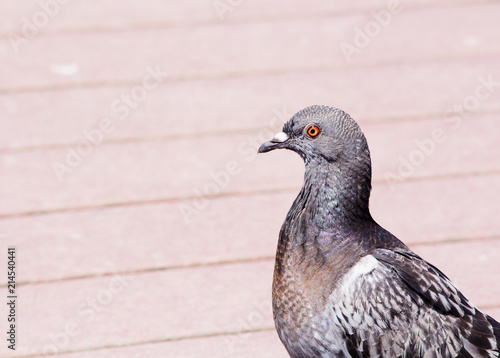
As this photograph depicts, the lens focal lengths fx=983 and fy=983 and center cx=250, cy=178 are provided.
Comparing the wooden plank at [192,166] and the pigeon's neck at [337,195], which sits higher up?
the pigeon's neck at [337,195]

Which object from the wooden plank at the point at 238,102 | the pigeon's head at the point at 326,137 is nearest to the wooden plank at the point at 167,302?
the pigeon's head at the point at 326,137

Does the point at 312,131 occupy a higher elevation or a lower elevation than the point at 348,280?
higher

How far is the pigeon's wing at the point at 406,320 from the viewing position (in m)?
3.06

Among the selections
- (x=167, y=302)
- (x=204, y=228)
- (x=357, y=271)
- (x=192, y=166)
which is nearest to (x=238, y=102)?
(x=192, y=166)

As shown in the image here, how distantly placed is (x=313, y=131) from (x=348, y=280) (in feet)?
1.68

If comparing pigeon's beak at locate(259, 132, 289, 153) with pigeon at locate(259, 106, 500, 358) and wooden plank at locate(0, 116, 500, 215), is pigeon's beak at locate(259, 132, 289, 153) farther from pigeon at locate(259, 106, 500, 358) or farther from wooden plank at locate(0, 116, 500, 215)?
wooden plank at locate(0, 116, 500, 215)

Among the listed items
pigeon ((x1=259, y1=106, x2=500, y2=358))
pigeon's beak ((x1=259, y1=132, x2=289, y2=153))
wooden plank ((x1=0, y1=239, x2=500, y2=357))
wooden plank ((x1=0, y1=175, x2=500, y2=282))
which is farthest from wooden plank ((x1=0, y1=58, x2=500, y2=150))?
pigeon ((x1=259, y1=106, x2=500, y2=358))

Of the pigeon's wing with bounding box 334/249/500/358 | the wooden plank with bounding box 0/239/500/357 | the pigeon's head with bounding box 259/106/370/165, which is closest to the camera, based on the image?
the pigeon's wing with bounding box 334/249/500/358

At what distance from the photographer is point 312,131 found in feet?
10.7

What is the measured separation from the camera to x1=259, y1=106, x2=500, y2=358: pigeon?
10.1 feet

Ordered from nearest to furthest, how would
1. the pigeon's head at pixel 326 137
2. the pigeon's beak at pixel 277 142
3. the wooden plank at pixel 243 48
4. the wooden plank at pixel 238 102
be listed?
the pigeon's head at pixel 326 137
the pigeon's beak at pixel 277 142
the wooden plank at pixel 238 102
the wooden plank at pixel 243 48

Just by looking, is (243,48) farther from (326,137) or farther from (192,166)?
(326,137)

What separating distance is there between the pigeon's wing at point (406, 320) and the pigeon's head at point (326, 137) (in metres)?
0.39

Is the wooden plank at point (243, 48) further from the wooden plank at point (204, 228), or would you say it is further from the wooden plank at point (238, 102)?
the wooden plank at point (204, 228)
